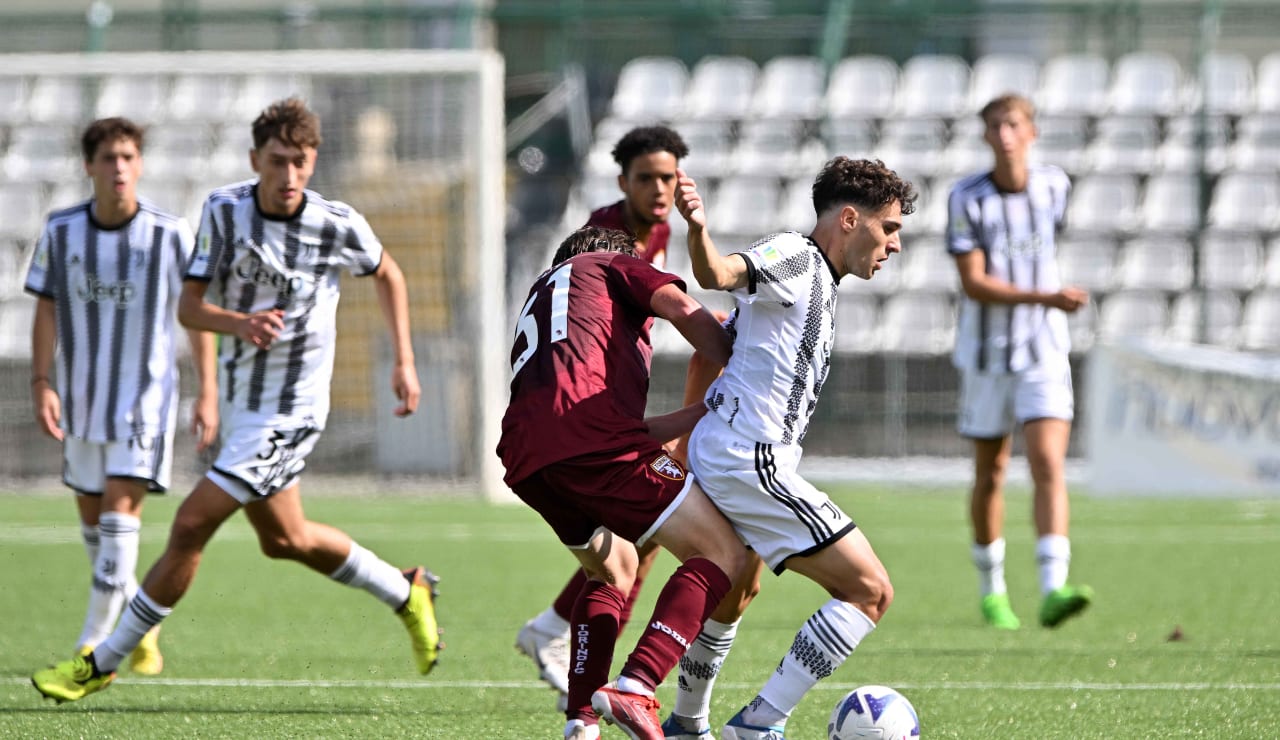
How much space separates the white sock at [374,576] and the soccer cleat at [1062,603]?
2.68 metres

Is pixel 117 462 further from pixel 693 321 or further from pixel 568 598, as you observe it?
pixel 693 321

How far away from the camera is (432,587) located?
19.6ft

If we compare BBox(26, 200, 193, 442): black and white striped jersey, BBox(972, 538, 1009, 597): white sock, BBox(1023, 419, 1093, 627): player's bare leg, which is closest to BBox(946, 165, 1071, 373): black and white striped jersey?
BBox(1023, 419, 1093, 627): player's bare leg

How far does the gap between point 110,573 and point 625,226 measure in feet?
7.40

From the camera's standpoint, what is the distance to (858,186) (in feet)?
14.3

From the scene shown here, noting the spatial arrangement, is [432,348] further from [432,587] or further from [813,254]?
[813,254]

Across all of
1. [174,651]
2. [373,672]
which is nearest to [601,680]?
[373,672]

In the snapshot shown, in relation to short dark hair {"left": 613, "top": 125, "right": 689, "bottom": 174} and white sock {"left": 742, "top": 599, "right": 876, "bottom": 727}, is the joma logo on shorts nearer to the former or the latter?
white sock {"left": 742, "top": 599, "right": 876, "bottom": 727}

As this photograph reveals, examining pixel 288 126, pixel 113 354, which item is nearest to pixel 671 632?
pixel 288 126

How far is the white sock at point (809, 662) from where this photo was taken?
13.7ft

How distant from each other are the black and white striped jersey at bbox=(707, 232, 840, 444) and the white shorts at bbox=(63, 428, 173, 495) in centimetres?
271

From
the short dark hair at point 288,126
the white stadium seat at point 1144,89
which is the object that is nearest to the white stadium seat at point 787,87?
the white stadium seat at point 1144,89

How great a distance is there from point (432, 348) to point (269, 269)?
8.45 meters

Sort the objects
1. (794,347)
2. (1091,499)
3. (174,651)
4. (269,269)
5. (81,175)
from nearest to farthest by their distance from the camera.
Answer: (794,347) < (269,269) < (174,651) < (1091,499) < (81,175)
